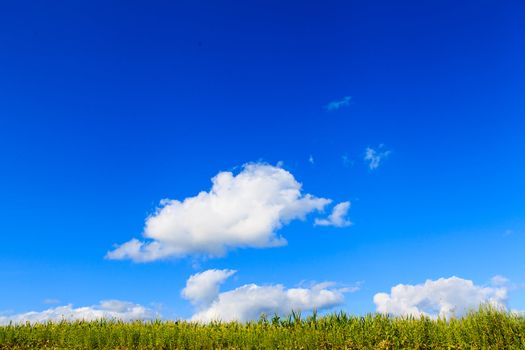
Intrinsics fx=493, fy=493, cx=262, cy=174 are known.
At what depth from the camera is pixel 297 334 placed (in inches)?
590

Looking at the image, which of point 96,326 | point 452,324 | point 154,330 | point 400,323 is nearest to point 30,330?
point 96,326

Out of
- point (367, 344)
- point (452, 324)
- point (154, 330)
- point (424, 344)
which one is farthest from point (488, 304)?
point (154, 330)

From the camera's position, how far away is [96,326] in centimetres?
1944

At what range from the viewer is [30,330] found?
19547 millimetres

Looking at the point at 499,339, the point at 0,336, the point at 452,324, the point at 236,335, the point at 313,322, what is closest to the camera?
A: the point at 499,339

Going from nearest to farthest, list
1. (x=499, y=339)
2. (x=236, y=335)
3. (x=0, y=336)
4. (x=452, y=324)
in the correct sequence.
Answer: (x=499, y=339), (x=452, y=324), (x=236, y=335), (x=0, y=336)

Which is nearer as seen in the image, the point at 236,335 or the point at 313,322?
the point at 236,335

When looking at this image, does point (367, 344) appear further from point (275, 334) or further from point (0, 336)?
point (0, 336)

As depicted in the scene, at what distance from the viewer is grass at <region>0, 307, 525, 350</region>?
13.8 m

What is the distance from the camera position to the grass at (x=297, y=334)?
13781 mm

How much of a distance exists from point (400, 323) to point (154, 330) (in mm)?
8315

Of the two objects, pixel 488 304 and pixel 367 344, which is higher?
pixel 488 304

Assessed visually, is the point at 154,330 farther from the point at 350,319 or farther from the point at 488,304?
the point at 488,304

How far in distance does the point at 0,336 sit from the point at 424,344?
51.2ft
